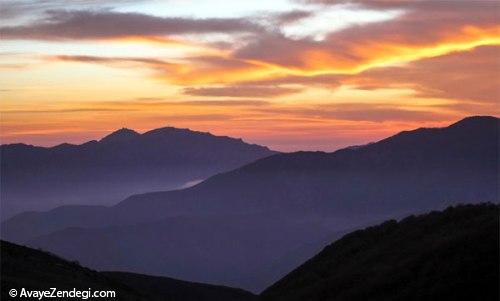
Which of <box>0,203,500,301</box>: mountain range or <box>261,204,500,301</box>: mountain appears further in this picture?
<box>0,203,500,301</box>: mountain range

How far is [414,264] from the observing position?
4497cm

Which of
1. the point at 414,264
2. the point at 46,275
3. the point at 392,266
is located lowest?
the point at 46,275

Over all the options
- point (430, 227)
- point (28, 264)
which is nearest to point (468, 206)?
point (430, 227)

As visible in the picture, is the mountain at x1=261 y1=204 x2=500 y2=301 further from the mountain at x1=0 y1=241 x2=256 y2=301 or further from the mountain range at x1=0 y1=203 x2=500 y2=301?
the mountain at x1=0 y1=241 x2=256 y2=301

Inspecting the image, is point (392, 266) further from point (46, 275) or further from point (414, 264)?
point (46, 275)

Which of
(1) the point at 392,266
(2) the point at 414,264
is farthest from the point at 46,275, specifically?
(2) the point at 414,264

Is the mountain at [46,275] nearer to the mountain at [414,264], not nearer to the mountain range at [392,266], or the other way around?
the mountain range at [392,266]

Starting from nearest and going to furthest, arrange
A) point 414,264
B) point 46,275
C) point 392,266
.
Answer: point 414,264 < point 392,266 < point 46,275

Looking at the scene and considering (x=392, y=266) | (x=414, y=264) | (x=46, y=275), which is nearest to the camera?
(x=414, y=264)

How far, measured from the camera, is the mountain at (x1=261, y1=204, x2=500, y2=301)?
3978cm

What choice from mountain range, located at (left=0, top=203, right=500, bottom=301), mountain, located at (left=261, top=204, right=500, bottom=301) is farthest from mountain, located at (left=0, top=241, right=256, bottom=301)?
mountain, located at (left=261, top=204, right=500, bottom=301)

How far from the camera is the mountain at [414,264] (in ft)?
131

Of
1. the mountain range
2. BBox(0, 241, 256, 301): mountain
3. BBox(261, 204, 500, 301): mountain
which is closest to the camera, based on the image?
BBox(261, 204, 500, 301): mountain

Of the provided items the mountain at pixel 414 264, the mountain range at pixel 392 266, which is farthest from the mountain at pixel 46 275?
the mountain at pixel 414 264
